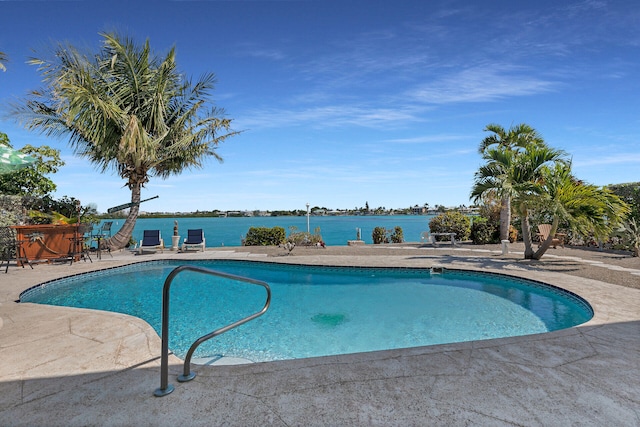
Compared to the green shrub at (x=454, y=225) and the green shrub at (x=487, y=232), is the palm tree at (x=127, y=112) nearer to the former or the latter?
the green shrub at (x=454, y=225)

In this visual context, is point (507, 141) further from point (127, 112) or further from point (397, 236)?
point (127, 112)

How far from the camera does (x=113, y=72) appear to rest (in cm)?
1534

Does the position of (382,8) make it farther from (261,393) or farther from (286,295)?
(261,393)

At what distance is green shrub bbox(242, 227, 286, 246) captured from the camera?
60.3 feet

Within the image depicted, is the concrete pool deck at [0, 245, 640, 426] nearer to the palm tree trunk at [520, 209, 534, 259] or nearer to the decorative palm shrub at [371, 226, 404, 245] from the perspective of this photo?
the palm tree trunk at [520, 209, 534, 259]

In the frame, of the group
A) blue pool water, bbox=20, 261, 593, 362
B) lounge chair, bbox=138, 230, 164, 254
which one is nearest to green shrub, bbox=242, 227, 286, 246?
lounge chair, bbox=138, 230, 164, 254

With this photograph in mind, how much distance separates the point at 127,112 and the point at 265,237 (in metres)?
9.03

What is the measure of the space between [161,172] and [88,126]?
383 centimetres

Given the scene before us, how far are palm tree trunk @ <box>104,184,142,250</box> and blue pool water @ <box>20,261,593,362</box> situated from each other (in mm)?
5758

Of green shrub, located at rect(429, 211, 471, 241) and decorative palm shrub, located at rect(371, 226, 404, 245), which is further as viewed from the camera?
decorative palm shrub, located at rect(371, 226, 404, 245)

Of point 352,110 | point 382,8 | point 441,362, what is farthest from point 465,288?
point 352,110

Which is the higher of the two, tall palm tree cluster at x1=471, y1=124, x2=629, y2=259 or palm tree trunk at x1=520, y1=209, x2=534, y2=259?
tall palm tree cluster at x1=471, y1=124, x2=629, y2=259

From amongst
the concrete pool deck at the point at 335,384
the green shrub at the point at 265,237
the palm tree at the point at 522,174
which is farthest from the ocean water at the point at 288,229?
the concrete pool deck at the point at 335,384

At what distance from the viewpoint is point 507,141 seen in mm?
15469
